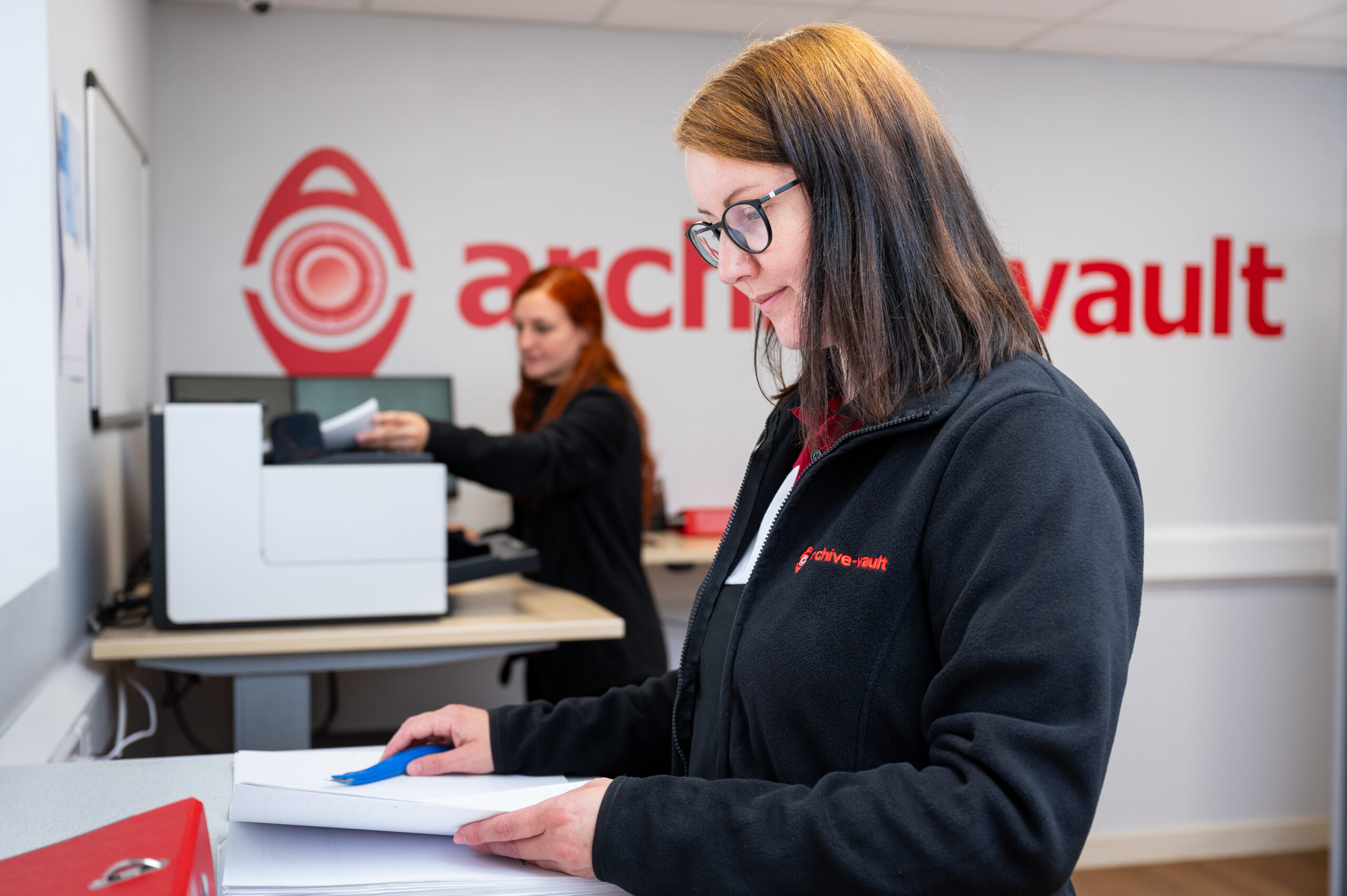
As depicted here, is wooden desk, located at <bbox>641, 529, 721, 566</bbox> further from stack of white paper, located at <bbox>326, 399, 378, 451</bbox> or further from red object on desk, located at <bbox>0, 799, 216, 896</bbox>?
red object on desk, located at <bbox>0, 799, 216, 896</bbox>

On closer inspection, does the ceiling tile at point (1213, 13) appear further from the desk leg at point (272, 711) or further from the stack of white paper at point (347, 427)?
the desk leg at point (272, 711)

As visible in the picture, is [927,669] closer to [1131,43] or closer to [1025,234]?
[1025,234]

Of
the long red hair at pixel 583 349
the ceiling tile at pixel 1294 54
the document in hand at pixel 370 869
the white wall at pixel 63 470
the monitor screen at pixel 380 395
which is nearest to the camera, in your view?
the document in hand at pixel 370 869

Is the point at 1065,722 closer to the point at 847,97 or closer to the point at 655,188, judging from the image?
the point at 847,97

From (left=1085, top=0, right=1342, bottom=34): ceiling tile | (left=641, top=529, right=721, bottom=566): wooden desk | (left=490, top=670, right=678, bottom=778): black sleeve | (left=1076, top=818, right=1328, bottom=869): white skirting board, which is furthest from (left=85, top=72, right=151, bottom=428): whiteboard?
(left=1076, top=818, right=1328, bottom=869): white skirting board

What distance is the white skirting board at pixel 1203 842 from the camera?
3.39 metres

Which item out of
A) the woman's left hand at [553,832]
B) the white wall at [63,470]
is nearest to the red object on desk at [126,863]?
the woman's left hand at [553,832]

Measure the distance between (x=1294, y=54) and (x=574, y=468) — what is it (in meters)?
2.85

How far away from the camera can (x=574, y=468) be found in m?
2.25

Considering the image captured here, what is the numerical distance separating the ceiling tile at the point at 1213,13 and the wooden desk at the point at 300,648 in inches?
91.3

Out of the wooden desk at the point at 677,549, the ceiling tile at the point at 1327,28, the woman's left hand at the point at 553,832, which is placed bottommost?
the wooden desk at the point at 677,549

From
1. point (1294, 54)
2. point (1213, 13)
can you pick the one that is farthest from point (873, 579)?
point (1294, 54)

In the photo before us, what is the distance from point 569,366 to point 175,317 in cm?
133

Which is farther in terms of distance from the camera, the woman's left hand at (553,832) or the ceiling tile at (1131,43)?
the ceiling tile at (1131,43)
